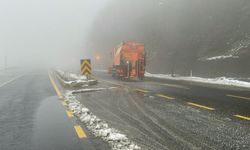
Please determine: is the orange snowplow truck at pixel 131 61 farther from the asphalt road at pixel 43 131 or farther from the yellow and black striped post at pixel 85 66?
the asphalt road at pixel 43 131

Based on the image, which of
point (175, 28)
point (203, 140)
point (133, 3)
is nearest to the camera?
point (203, 140)

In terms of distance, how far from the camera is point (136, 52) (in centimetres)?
2892

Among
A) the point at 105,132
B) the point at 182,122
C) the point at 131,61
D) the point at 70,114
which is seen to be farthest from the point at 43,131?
the point at 131,61

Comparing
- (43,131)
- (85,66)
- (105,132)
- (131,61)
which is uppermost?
(131,61)

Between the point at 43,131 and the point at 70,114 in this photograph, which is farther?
the point at 70,114

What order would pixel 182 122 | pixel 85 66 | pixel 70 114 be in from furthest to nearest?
1. pixel 85 66
2. pixel 70 114
3. pixel 182 122

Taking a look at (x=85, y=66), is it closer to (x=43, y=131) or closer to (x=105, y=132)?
(x=43, y=131)

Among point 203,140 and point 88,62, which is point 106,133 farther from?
point 88,62

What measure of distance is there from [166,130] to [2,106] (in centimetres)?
826

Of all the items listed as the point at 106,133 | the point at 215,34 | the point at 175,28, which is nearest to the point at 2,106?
the point at 106,133

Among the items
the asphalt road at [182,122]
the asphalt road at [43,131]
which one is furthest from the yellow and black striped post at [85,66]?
the asphalt road at [43,131]

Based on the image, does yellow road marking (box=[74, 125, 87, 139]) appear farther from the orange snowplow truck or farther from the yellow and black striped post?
the orange snowplow truck

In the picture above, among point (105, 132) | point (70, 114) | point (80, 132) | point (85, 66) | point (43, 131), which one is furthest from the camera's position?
point (85, 66)

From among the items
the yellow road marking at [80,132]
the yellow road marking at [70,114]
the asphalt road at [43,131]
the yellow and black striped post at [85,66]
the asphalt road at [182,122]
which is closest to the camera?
the asphalt road at [182,122]
